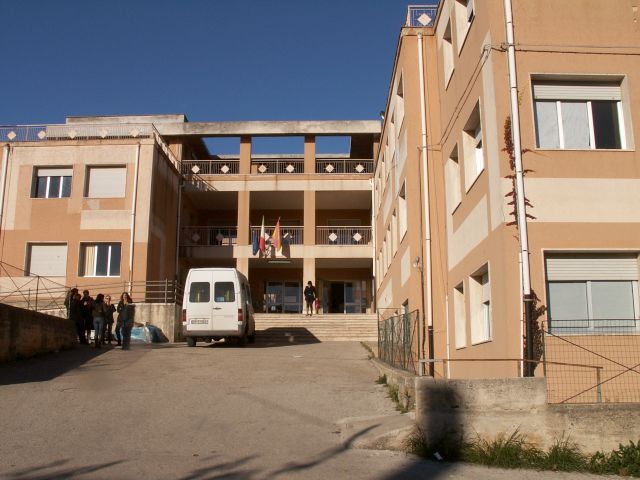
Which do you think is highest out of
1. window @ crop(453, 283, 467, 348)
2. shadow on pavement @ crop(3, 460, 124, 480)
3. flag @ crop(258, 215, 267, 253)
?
flag @ crop(258, 215, 267, 253)

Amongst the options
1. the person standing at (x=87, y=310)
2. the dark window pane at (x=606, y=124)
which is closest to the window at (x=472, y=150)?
the dark window pane at (x=606, y=124)

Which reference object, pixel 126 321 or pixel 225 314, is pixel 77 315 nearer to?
pixel 126 321

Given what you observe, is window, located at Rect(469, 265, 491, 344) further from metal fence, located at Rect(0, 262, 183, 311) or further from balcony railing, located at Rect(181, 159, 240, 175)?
balcony railing, located at Rect(181, 159, 240, 175)

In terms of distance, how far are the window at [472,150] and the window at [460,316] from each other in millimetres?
2254

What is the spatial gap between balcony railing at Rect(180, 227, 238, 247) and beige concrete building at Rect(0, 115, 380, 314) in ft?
0.24

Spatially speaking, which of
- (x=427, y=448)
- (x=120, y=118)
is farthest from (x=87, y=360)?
(x=120, y=118)

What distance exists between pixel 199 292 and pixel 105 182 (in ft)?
32.7

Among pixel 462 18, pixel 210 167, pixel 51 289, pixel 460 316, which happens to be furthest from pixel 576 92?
pixel 210 167

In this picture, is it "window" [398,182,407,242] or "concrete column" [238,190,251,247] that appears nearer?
"window" [398,182,407,242]

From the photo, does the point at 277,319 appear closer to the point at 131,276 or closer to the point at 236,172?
the point at 131,276

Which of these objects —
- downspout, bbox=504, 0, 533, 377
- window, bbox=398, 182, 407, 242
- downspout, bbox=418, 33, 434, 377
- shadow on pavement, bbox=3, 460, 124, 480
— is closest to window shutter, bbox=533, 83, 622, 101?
downspout, bbox=504, 0, 533, 377

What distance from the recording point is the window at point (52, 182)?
29173 millimetres

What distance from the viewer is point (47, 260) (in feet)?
93.6

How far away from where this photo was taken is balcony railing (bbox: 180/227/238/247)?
3466 cm
